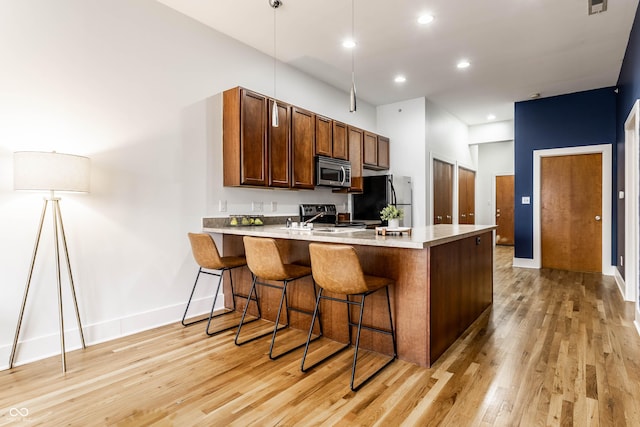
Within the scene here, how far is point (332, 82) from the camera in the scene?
506 centimetres

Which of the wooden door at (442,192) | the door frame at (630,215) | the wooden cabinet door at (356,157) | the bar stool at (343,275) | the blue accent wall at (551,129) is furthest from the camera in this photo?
the wooden door at (442,192)

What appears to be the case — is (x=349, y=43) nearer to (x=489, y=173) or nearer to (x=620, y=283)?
(x=620, y=283)

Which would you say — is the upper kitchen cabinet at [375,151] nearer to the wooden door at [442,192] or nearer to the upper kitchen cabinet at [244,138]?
the wooden door at [442,192]

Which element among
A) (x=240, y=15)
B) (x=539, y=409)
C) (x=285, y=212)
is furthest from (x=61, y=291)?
(x=539, y=409)

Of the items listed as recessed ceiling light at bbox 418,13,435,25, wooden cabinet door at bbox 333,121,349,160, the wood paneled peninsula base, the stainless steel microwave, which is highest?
recessed ceiling light at bbox 418,13,435,25

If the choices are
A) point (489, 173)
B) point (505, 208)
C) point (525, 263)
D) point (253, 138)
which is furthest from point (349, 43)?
point (505, 208)

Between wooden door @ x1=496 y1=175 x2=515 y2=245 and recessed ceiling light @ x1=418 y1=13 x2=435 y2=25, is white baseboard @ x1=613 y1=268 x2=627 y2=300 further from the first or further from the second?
wooden door @ x1=496 y1=175 x2=515 y2=245

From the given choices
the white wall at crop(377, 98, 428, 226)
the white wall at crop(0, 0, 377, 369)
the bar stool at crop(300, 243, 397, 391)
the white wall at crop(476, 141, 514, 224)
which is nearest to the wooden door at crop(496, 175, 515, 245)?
the white wall at crop(476, 141, 514, 224)

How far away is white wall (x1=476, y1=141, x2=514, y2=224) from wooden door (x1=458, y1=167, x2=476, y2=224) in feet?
2.99

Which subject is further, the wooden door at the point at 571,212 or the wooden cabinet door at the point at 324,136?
the wooden door at the point at 571,212

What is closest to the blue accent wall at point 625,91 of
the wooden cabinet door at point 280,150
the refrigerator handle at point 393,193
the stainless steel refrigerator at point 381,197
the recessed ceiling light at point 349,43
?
the recessed ceiling light at point 349,43

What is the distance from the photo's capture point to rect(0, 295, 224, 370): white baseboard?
7.93ft

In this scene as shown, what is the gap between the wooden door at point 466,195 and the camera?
753 cm

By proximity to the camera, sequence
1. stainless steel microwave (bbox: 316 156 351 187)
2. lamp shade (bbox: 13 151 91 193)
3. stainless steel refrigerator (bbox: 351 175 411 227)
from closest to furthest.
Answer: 1. lamp shade (bbox: 13 151 91 193)
2. stainless steel microwave (bbox: 316 156 351 187)
3. stainless steel refrigerator (bbox: 351 175 411 227)
